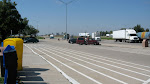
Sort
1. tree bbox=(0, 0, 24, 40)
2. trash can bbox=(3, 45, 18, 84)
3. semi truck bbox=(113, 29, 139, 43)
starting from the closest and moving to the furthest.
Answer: trash can bbox=(3, 45, 18, 84), tree bbox=(0, 0, 24, 40), semi truck bbox=(113, 29, 139, 43)

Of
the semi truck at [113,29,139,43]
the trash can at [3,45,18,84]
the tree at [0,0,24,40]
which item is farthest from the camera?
the semi truck at [113,29,139,43]

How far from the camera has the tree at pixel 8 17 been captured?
4725cm

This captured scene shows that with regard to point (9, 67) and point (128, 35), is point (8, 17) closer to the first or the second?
point (128, 35)

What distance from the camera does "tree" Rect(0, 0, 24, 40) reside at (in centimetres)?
4725

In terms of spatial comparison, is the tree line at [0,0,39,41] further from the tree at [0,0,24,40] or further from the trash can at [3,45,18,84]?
the trash can at [3,45,18,84]

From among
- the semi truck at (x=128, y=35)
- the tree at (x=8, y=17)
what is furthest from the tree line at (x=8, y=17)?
the semi truck at (x=128, y=35)

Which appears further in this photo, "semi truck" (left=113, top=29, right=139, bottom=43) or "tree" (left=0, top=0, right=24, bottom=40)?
"semi truck" (left=113, top=29, right=139, bottom=43)

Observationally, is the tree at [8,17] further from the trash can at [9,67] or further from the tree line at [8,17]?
the trash can at [9,67]

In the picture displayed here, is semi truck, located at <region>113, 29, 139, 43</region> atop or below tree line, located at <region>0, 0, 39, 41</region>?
below

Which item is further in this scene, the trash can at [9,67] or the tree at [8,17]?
the tree at [8,17]

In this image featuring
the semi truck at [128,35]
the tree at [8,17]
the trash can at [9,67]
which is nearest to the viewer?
the trash can at [9,67]

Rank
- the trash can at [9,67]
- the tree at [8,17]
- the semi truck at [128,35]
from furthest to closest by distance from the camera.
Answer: the semi truck at [128,35], the tree at [8,17], the trash can at [9,67]

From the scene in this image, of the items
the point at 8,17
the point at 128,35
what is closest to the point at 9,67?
the point at 8,17

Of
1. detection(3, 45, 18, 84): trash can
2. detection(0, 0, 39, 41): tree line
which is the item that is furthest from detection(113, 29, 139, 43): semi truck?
detection(3, 45, 18, 84): trash can
